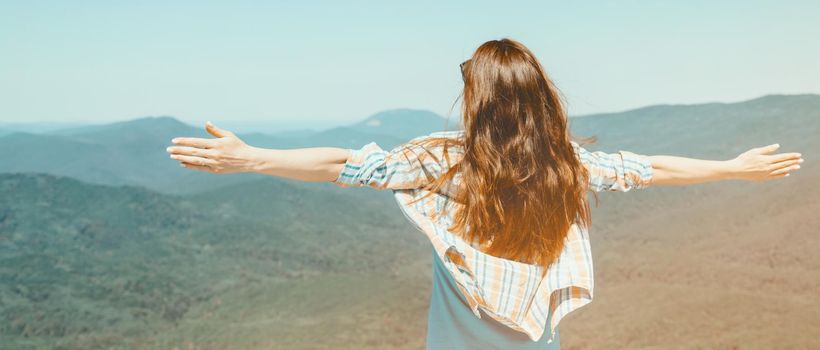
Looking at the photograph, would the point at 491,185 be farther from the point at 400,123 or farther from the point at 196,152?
the point at 400,123

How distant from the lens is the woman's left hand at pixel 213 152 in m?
1.49

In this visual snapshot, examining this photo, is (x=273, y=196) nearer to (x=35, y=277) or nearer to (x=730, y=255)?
(x=35, y=277)

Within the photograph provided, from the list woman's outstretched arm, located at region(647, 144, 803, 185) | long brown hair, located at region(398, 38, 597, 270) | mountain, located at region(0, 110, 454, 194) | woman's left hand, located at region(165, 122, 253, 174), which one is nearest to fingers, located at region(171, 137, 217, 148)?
woman's left hand, located at region(165, 122, 253, 174)

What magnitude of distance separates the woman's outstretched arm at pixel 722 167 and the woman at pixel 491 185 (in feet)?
1.25

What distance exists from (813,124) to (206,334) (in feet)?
116

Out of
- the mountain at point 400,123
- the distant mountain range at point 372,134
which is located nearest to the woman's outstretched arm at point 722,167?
the distant mountain range at point 372,134

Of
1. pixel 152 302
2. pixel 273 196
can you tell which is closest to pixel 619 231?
pixel 152 302

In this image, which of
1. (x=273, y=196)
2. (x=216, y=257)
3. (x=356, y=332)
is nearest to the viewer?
(x=356, y=332)

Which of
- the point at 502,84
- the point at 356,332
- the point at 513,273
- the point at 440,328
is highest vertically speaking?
the point at 502,84

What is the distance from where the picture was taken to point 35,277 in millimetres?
21391

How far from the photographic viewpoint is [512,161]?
153 centimetres

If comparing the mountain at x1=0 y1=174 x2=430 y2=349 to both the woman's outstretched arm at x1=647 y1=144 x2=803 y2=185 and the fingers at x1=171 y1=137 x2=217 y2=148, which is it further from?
the fingers at x1=171 y1=137 x2=217 y2=148

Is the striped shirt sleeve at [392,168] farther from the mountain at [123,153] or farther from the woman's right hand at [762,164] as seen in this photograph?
the mountain at [123,153]

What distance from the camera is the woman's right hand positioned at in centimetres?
204
